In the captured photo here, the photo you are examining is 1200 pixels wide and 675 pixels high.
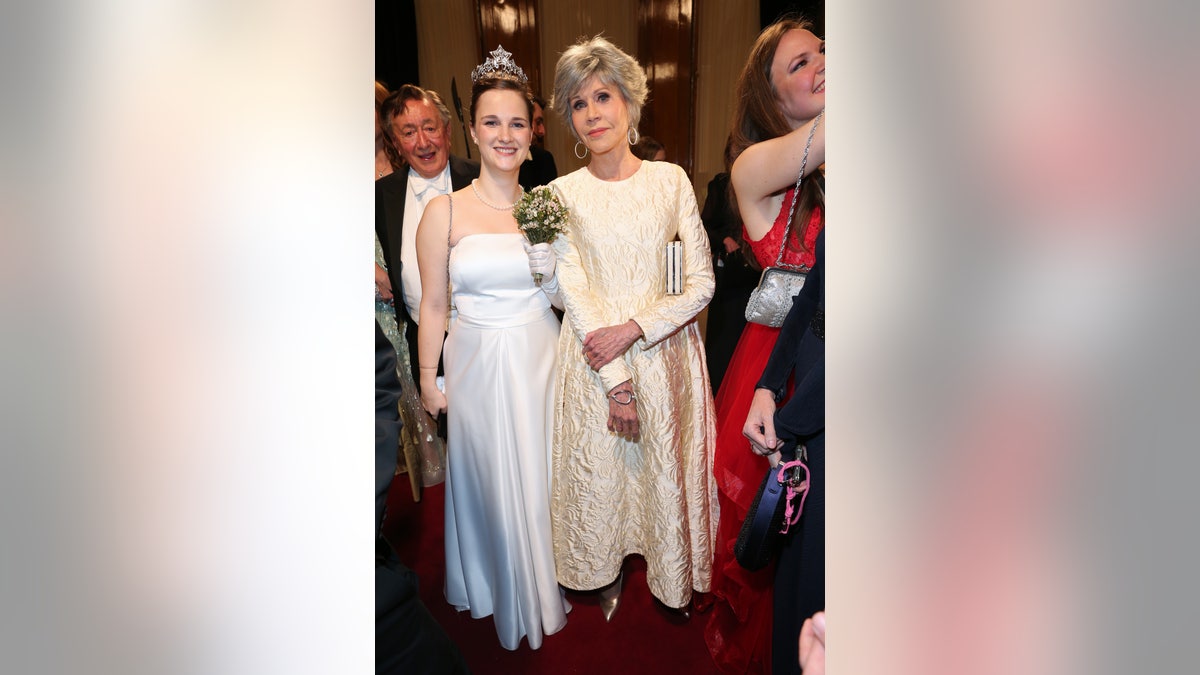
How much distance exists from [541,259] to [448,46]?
0.47 m

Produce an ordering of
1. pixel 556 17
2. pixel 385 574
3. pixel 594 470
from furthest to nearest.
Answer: pixel 594 470, pixel 556 17, pixel 385 574

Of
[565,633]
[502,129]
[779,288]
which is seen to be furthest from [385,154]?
[565,633]

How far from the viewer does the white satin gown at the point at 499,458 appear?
51.5 inches

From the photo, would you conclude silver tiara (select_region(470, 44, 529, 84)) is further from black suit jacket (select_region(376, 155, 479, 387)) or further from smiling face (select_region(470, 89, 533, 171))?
black suit jacket (select_region(376, 155, 479, 387))

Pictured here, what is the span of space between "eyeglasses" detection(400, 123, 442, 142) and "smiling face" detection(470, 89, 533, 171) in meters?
0.07

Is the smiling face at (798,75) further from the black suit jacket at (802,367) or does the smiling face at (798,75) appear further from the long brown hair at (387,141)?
the long brown hair at (387,141)

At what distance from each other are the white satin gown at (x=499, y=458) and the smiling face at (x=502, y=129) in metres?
0.17

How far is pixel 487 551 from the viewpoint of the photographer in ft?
4.36

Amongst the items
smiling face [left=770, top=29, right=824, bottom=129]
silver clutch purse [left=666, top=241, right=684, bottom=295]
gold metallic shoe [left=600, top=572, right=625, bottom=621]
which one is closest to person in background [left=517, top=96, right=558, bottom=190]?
silver clutch purse [left=666, top=241, right=684, bottom=295]

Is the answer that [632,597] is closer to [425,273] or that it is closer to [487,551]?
[487,551]

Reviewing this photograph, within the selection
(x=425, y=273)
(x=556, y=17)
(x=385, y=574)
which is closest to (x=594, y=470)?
(x=425, y=273)

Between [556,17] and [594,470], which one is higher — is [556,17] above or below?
above
